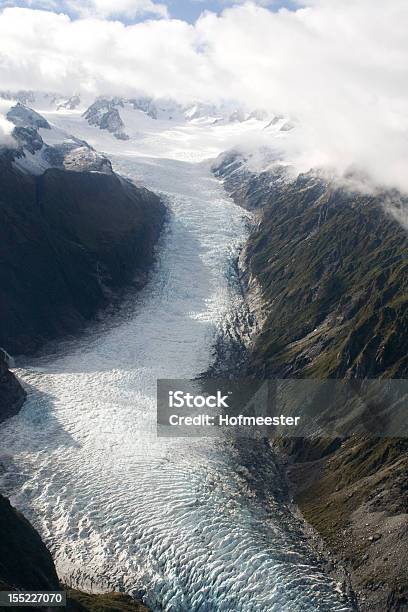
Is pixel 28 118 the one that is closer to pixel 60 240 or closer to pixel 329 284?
pixel 60 240

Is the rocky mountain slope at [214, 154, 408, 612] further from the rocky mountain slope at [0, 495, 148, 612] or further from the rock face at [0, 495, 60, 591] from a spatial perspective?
the rock face at [0, 495, 60, 591]

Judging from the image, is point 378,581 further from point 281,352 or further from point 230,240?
point 230,240

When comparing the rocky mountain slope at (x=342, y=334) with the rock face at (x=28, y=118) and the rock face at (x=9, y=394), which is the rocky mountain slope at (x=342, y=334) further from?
the rock face at (x=28, y=118)

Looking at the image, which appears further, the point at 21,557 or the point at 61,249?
the point at 61,249

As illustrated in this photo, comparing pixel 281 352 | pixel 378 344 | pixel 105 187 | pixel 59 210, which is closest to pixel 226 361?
pixel 281 352

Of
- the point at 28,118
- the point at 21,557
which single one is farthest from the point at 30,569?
the point at 28,118
